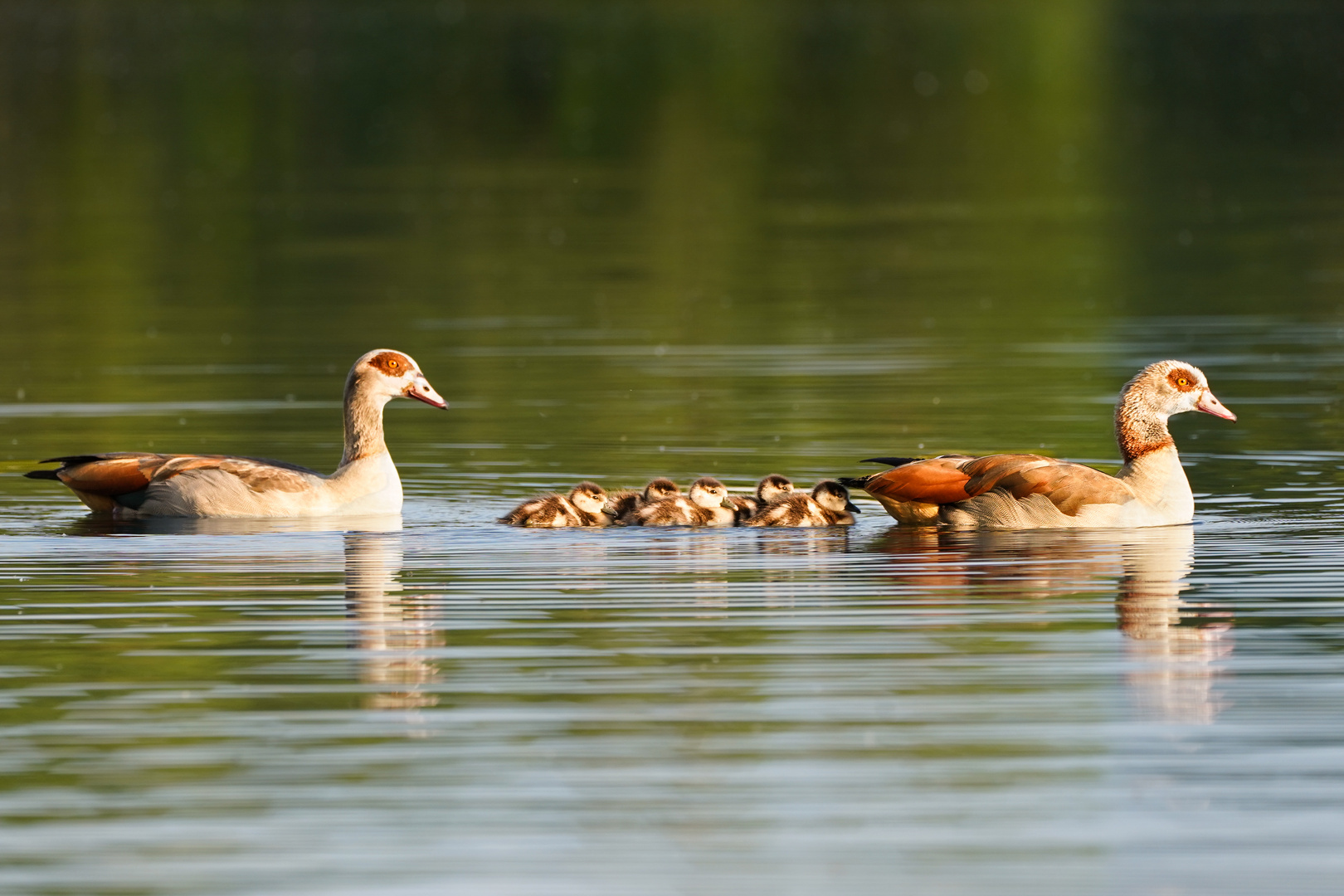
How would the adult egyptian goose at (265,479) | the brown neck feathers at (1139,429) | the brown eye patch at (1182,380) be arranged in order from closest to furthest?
the brown neck feathers at (1139,429) < the brown eye patch at (1182,380) < the adult egyptian goose at (265,479)

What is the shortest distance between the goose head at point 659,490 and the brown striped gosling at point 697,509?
1.4 inches

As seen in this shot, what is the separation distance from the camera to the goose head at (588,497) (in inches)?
615

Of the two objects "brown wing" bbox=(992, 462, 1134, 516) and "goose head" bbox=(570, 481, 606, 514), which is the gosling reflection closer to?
"goose head" bbox=(570, 481, 606, 514)

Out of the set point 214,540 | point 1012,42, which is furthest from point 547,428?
point 1012,42

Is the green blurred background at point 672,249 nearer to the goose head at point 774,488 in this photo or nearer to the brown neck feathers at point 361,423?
the brown neck feathers at point 361,423

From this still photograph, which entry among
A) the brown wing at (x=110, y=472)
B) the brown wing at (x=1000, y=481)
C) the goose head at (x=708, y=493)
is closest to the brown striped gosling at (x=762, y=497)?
the goose head at (x=708, y=493)

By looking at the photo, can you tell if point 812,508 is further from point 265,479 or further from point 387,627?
point 387,627

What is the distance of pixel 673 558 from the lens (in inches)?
572

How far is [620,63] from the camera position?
8575 cm

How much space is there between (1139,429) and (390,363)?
4.73 metres

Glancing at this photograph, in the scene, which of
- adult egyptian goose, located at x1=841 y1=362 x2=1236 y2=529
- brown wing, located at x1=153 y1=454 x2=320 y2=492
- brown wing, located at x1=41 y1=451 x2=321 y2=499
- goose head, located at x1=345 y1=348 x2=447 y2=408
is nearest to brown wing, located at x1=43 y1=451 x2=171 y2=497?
brown wing, located at x1=41 y1=451 x2=321 y2=499

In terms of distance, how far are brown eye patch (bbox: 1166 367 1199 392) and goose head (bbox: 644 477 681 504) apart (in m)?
3.03

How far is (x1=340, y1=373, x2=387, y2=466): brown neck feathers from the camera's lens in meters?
16.5

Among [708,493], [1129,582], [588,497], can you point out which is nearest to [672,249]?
[588,497]
